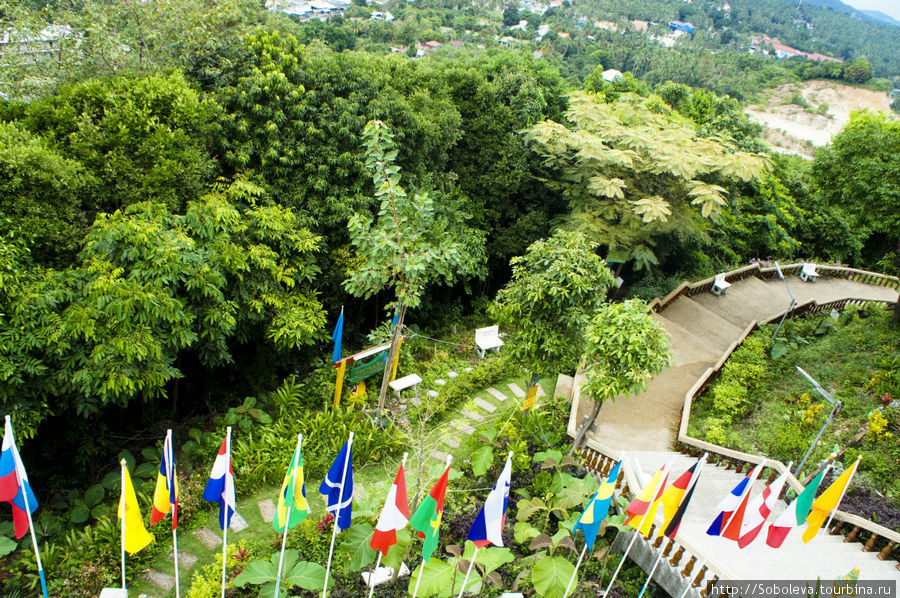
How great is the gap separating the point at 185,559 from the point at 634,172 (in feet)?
42.1

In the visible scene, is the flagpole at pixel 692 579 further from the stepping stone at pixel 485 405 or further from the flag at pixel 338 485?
the stepping stone at pixel 485 405

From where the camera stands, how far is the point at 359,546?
6289 millimetres

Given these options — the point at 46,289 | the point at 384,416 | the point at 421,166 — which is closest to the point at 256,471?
the point at 384,416

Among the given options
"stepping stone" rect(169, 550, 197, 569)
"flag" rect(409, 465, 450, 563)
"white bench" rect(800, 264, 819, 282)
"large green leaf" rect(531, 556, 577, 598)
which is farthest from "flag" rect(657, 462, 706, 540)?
"white bench" rect(800, 264, 819, 282)

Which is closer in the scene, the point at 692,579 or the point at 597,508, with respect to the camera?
the point at 597,508

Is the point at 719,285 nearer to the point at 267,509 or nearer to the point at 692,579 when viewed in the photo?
the point at 692,579

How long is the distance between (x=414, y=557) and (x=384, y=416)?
10.5 ft

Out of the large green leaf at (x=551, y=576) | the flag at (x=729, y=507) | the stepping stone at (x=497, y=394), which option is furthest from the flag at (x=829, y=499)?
the stepping stone at (x=497, y=394)

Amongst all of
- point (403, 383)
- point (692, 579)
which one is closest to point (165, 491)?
point (403, 383)

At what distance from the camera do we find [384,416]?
9.98 m

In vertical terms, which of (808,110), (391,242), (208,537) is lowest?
(208,537)

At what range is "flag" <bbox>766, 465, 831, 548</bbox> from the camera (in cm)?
579

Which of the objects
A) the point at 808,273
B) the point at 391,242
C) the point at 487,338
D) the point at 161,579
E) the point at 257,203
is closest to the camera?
the point at 161,579

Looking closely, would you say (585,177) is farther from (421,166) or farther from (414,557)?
(414,557)
